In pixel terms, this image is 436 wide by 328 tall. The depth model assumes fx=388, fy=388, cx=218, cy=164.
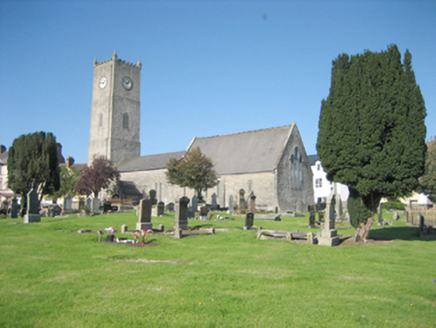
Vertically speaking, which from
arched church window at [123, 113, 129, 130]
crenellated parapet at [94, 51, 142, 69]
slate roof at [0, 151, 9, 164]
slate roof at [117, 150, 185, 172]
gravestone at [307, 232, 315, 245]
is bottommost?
gravestone at [307, 232, 315, 245]

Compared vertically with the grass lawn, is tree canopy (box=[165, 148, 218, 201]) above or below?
above

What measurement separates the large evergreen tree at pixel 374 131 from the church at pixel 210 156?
1800cm

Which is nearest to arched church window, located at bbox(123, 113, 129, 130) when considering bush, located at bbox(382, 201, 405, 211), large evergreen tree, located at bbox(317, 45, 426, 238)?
bush, located at bbox(382, 201, 405, 211)

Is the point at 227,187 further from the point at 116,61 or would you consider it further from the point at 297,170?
the point at 116,61

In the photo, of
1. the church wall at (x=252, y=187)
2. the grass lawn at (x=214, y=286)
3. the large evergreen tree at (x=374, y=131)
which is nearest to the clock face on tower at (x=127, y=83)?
the church wall at (x=252, y=187)

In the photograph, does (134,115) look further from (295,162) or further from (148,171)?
(295,162)

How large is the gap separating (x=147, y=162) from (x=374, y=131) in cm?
4450

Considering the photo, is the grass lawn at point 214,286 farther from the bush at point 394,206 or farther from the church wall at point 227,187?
the bush at point 394,206

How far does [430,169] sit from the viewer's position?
4556 centimetres

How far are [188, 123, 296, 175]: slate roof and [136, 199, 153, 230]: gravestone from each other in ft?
79.1

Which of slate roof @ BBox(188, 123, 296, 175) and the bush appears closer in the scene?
slate roof @ BBox(188, 123, 296, 175)

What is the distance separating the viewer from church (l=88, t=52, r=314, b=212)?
42.1m

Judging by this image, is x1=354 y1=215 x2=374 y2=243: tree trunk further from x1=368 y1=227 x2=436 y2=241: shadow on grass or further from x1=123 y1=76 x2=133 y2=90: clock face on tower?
x1=123 y1=76 x2=133 y2=90: clock face on tower

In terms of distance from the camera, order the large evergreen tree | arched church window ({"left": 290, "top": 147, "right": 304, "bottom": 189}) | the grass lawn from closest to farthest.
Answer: the grass lawn
the large evergreen tree
arched church window ({"left": 290, "top": 147, "right": 304, "bottom": 189})
